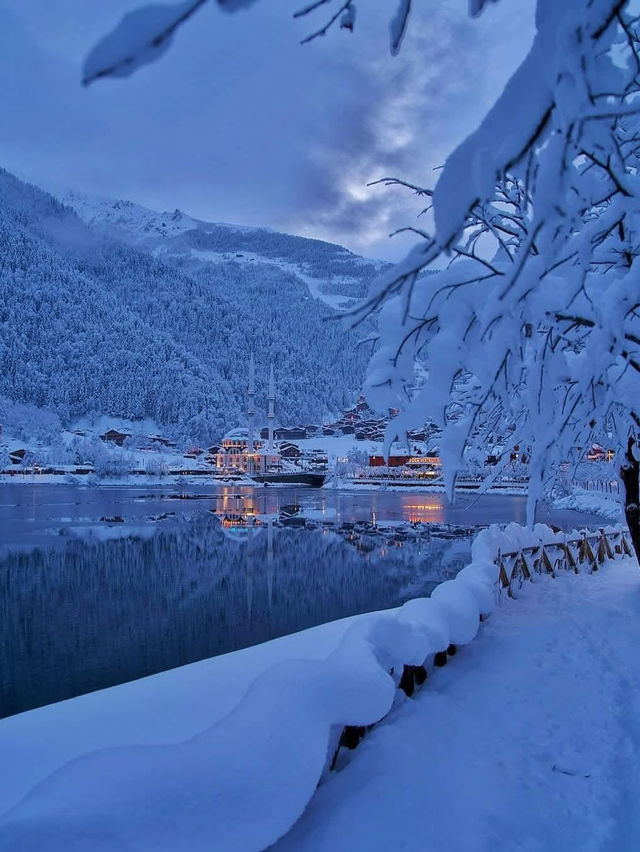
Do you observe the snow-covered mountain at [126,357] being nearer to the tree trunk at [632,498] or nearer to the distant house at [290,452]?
the distant house at [290,452]

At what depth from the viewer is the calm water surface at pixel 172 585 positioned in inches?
407

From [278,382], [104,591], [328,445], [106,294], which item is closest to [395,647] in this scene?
[104,591]

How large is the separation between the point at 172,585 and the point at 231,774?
15.3 m

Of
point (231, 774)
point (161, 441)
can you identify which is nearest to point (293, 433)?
point (161, 441)

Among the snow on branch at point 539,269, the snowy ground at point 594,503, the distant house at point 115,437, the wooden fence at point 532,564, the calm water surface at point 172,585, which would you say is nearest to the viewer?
the snow on branch at point 539,269

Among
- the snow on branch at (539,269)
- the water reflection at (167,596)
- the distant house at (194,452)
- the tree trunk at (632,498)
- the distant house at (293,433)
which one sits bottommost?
the water reflection at (167,596)

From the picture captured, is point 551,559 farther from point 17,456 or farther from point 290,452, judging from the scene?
point 290,452

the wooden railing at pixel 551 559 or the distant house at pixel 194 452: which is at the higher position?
the distant house at pixel 194 452

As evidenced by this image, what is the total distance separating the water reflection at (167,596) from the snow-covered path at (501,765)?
21.3 feet

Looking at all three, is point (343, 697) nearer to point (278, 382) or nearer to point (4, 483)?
point (4, 483)

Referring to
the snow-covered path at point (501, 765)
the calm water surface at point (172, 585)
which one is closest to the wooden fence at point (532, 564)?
the snow-covered path at point (501, 765)

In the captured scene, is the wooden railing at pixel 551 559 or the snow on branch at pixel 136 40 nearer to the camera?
the snow on branch at pixel 136 40

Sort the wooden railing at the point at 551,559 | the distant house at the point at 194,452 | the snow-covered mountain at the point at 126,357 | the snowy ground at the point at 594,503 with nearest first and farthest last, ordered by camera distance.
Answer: the wooden railing at the point at 551,559 → the snowy ground at the point at 594,503 → the distant house at the point at 194,452 → the snow-covered mountain at the point at 126,357

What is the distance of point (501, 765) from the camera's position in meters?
3.45
